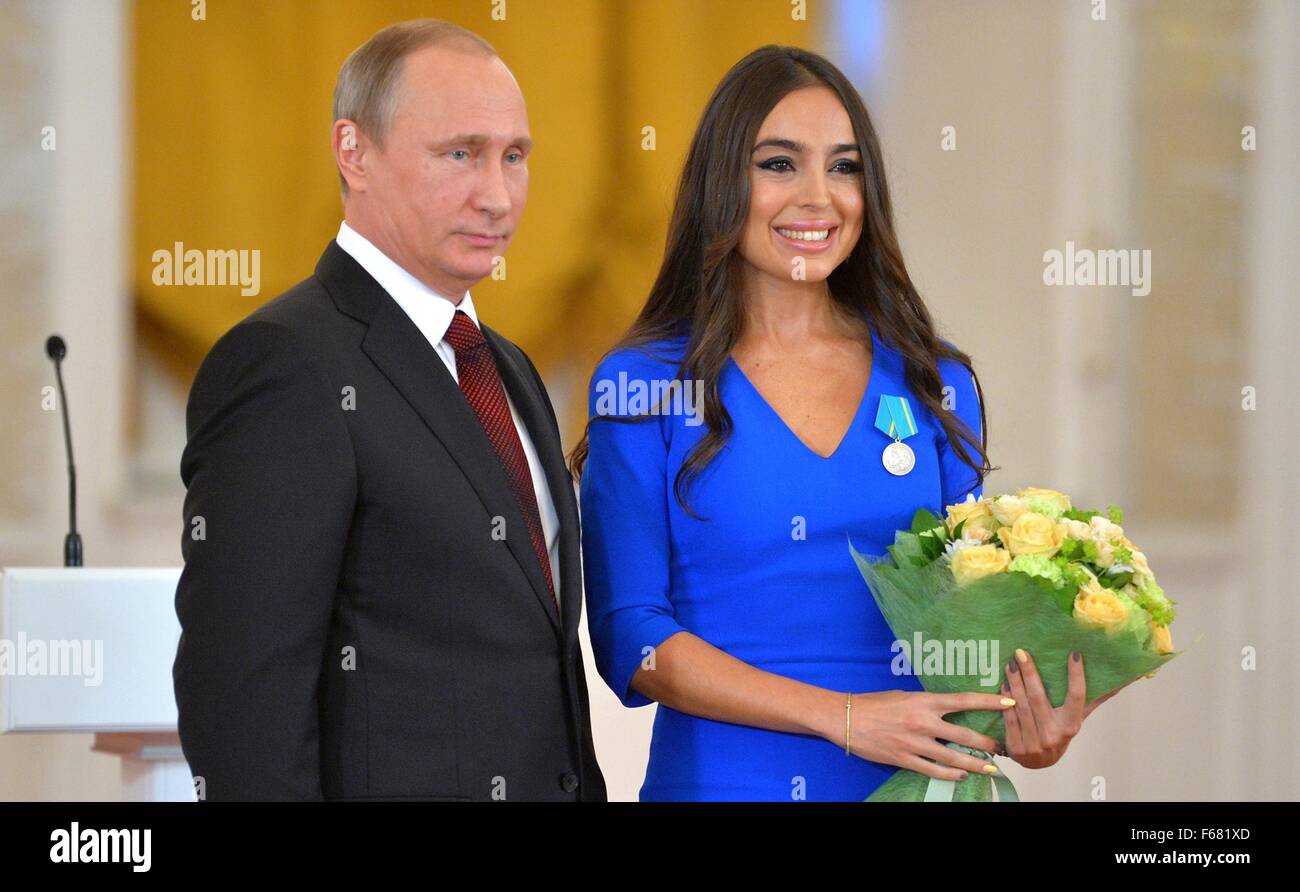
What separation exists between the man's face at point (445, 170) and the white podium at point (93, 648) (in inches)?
39.3

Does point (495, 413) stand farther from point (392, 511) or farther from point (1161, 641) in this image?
point (1161, 641)

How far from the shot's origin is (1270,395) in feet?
15.8

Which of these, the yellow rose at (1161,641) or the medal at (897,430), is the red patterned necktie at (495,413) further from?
the yellow rose at (1161,641)

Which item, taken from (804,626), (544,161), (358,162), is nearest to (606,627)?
(804,626)

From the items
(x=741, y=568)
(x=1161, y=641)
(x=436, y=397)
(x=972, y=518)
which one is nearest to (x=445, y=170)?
(x=436, y=397)

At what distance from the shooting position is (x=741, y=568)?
195cm

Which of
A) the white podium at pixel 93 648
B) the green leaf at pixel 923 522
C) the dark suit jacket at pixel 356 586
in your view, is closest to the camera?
the dark suit jacket at pixel 356 586

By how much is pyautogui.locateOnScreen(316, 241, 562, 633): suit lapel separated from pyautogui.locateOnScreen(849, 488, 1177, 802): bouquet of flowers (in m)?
0.41

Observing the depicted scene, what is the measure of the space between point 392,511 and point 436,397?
15 cm

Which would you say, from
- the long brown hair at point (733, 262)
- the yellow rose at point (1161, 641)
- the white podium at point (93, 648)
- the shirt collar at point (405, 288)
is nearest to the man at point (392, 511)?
the shirt collar at point (405, 288)

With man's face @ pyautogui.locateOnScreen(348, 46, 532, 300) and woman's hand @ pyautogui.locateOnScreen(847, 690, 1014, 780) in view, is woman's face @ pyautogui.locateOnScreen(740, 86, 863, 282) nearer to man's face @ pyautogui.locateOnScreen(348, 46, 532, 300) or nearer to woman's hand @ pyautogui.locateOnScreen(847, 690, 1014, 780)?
man's face @ pyautogui.locateOnScreen(348, 46, 532, 300)

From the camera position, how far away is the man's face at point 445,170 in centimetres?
171
